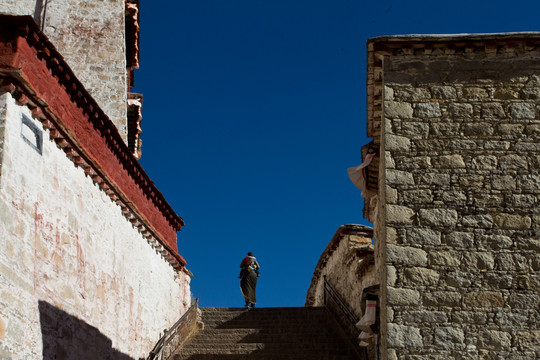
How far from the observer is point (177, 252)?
18453 mm

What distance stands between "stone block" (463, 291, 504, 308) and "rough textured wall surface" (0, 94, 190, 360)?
5.27 metres

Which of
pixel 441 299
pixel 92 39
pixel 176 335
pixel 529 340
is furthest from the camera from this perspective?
pixel 92 39

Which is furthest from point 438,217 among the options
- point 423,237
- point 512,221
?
point 512,221

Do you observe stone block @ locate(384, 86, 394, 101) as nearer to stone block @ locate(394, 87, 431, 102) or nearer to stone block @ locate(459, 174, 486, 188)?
stone block @ locate(394, 87, 431, 102)

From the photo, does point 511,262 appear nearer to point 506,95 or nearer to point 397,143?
point 397,143

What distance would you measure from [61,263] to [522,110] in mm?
6567

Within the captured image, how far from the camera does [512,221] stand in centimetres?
874

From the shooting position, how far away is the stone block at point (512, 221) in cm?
872

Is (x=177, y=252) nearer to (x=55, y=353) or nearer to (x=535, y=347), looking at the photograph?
(x=55, y=353)

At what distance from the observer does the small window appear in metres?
9.73

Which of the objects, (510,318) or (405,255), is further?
(405,255)

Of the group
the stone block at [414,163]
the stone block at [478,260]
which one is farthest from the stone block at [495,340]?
the stone block at [414,163]

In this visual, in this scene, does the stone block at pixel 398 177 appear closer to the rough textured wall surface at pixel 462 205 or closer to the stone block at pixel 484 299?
the rough textured wall surface at pixel 462 205

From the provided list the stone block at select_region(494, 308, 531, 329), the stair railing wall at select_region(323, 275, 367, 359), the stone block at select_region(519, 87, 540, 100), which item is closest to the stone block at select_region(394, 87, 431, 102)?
the stone block at select_region(519, 87, 540, 100)
